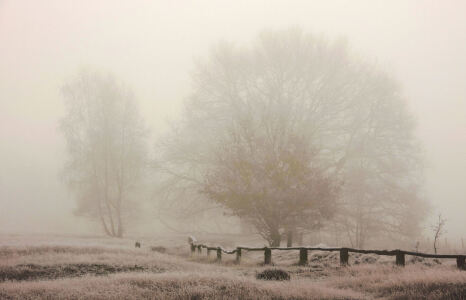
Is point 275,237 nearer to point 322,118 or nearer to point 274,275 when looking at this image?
point 274,275

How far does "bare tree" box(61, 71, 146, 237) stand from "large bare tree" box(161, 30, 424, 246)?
8.08 metres

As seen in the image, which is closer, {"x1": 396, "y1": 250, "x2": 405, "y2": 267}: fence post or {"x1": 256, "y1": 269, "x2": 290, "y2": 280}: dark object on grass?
{"x1": 256, "y1": 269, "x2": 290, "y2": 280}: dark object on grass

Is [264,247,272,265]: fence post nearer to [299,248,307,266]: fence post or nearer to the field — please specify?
the field

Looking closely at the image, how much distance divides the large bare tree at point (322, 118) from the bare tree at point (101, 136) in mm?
8077

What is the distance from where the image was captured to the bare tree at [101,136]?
37.1 meters

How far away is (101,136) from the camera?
37312 mm

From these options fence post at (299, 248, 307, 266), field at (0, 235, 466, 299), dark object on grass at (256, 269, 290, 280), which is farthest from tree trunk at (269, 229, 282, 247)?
dark object on grass at (256, 269, 290, 280)

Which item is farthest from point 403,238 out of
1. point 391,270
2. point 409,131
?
point 391,270

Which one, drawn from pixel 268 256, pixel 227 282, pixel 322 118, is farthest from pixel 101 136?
pixel 227 282

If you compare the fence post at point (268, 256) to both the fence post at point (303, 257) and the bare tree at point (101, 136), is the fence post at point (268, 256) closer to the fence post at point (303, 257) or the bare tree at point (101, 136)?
the fence post at point (303, 257)

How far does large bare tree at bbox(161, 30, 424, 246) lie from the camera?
27.4m

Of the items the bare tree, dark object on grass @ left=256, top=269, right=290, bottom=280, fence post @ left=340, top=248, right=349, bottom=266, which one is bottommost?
dark object on grass @ left=256, top=269, right=290, bottom=280

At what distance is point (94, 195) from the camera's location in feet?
127

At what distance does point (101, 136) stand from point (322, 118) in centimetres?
1886
